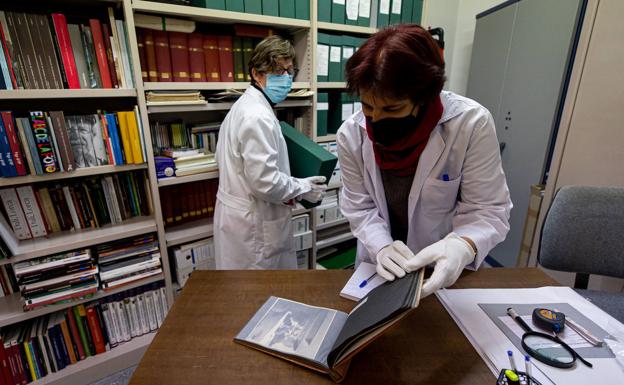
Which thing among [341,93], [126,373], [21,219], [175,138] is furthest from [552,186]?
[21,219]

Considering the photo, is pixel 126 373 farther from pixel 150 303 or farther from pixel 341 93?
pixel 341 93

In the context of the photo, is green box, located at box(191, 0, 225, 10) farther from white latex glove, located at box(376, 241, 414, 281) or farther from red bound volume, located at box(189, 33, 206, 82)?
white latex glove, located at box(376, 241, 414, 281)

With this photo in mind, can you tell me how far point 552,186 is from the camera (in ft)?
5.64

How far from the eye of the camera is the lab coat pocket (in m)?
1.00

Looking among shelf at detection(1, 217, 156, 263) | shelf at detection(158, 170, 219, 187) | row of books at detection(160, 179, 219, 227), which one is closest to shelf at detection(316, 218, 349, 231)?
row of books at detection(160, 179, 219, 227)

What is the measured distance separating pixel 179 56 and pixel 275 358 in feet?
4.93

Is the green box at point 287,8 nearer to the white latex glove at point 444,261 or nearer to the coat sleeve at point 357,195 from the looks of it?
the coat sleeve at point 357,195

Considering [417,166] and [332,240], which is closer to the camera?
[417,166]

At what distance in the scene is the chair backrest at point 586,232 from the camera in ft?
3.93

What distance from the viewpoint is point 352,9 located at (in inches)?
77.7

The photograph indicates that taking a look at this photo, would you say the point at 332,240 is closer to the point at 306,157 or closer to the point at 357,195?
the point at 306,157

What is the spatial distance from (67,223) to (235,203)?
0.82m

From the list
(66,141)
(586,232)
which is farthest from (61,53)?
(586,232)

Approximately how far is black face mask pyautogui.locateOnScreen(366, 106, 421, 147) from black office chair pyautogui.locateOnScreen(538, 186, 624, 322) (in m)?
0.78
